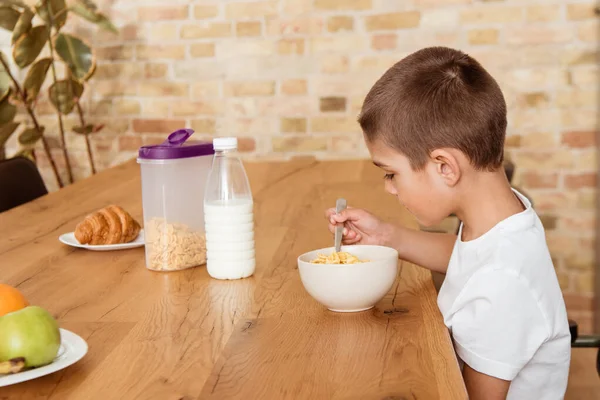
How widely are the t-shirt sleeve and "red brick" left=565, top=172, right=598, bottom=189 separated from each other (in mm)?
2153

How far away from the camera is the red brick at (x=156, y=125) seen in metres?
3.48

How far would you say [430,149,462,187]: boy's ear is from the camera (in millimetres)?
1251

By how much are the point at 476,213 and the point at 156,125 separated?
2.37m

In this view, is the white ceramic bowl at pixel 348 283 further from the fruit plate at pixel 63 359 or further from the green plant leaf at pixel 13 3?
the green plant leaf at pixel 13 3

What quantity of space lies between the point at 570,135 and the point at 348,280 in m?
2.27

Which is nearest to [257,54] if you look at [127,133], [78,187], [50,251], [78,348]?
[127,133]

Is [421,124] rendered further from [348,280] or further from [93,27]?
[93,27]

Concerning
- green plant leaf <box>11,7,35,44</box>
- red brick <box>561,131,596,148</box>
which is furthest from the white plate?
red brick <box>561,131,596,148</box>

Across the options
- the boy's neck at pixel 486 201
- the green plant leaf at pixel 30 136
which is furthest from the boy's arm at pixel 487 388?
the green plant leaf at pixel 30 136

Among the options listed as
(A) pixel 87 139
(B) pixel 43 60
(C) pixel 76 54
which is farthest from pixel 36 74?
(A) pixel 87 139

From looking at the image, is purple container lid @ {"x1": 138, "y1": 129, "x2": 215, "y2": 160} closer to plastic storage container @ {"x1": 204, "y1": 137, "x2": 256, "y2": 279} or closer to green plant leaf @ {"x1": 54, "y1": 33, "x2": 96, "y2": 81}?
plastic storage container @ {"x1": 204, "y1": 137, "x2": 256, "y2": 279}

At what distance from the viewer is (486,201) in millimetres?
1311

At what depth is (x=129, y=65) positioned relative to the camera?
3455 millimetres

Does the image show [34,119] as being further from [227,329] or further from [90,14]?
[227,329]
